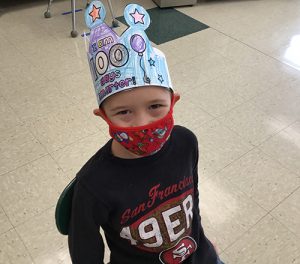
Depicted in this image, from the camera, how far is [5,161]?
1.81 m

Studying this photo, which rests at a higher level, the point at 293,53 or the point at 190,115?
the point at 293,53

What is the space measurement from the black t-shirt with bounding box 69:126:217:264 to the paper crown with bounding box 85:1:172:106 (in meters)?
0.16

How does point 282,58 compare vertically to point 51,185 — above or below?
above

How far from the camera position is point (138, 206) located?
77 centimetres

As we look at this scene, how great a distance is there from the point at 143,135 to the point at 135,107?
0.20 ft

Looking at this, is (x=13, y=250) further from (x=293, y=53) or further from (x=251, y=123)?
(x=293, y=53)

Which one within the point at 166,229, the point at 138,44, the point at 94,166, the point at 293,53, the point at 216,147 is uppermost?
the point at 138,44

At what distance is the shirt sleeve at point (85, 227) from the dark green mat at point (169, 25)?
7.76ft

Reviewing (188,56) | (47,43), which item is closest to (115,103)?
(188,56)

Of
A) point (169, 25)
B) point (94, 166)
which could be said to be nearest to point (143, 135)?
point (94, 166)

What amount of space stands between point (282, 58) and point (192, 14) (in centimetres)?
112

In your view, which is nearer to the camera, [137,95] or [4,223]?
[137,95]

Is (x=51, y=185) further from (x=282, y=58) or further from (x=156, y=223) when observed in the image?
(x=282, y=58)

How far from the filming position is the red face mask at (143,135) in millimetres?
686
